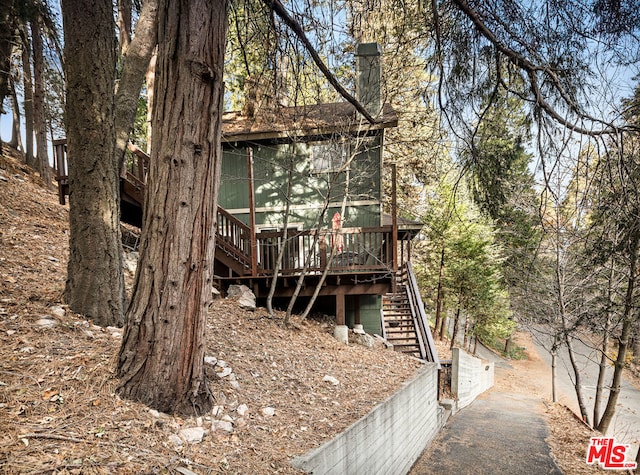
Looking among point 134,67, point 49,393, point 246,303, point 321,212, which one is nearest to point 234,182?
point 321,212

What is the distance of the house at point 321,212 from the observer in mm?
7449

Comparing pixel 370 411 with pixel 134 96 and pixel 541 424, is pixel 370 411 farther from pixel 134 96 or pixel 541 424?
pixel 541 424

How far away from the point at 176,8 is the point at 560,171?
3.31 meters

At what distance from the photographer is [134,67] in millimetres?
5766

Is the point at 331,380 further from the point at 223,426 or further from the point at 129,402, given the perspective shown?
the point at 129,402

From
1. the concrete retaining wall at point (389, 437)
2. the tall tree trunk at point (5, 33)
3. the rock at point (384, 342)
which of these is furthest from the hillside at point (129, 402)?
the tall tree trunk at point (5, 33)

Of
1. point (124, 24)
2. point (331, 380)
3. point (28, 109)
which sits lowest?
point (331, 380)

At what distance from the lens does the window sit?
25.9ft

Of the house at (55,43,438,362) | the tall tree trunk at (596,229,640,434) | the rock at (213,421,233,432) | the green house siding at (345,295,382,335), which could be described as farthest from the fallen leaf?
the tall tree trunk at (596,229,640,434)

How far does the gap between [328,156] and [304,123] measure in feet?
5.87

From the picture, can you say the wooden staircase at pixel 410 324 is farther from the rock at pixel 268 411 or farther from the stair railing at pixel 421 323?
the rock at pixel 268 411

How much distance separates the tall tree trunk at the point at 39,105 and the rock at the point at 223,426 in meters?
12.5

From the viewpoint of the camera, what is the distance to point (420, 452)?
6.88 meters

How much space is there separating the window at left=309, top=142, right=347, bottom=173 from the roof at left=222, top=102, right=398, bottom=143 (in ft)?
1.21
